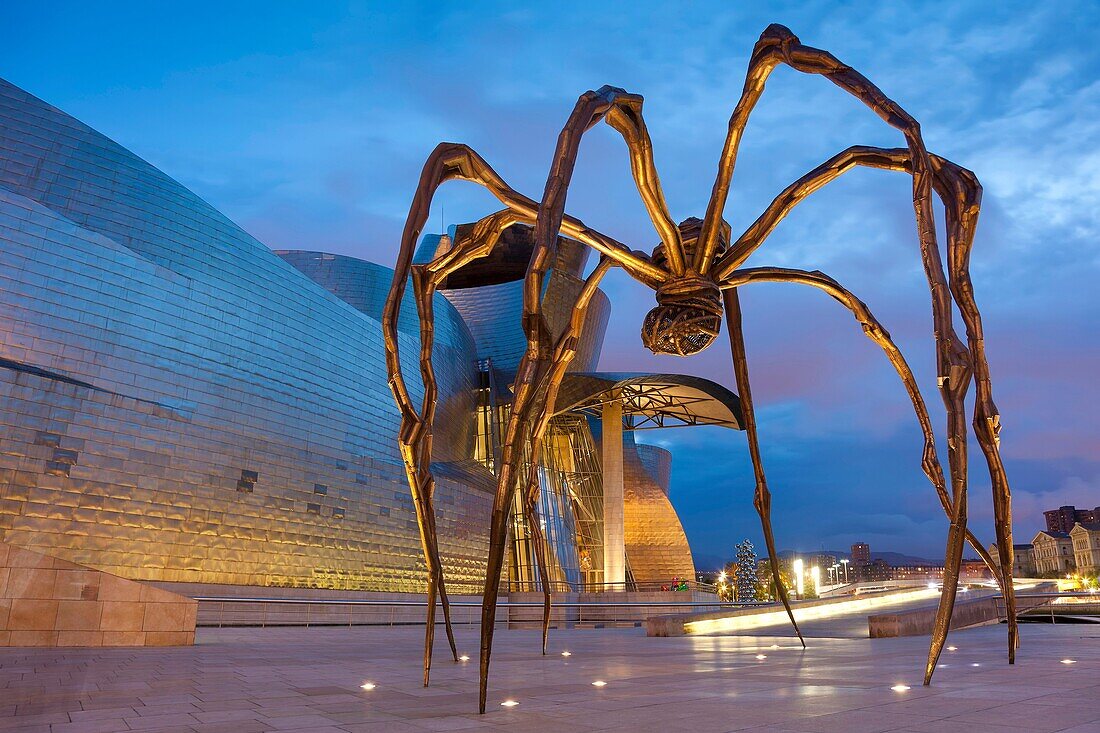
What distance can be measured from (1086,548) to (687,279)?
4399 inches

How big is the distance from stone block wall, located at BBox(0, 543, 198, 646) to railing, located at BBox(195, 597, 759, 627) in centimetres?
810

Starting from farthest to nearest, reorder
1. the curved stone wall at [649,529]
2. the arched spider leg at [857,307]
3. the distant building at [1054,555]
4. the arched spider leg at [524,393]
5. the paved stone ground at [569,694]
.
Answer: the distant building at [1054,555], the curved stone wall at [649,529], the arched spider leg at [857,307], the arched spider leg at [524,393], the paved stone ground at [569,694]

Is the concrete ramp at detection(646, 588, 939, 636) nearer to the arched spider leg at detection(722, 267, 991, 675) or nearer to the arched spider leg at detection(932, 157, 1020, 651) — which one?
the arched spider leg at detection(722, 267, 991, 675)

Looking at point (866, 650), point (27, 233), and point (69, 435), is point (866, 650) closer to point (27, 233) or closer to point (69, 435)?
point (69, 435)

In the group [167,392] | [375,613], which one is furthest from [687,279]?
[375,613]

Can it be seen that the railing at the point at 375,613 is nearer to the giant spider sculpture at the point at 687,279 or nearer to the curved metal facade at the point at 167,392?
the curved metal facade at the point at 167,392

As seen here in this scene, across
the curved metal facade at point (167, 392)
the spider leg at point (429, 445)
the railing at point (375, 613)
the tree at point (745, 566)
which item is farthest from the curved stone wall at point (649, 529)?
the spider leg at point (429, 445)

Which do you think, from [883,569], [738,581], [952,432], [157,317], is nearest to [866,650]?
[952,432]

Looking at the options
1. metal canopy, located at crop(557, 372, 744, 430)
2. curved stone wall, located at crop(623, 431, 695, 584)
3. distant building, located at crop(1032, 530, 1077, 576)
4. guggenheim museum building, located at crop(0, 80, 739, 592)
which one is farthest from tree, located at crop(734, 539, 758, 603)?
distant building, located at crop(1032, 530, 1077, 576)

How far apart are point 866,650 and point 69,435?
2120cm

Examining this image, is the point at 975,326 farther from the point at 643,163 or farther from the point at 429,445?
the point at 429,445

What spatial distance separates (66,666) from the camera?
7.51 m

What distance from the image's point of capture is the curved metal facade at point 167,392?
2047 cm

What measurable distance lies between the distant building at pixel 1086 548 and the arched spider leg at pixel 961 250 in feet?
341
